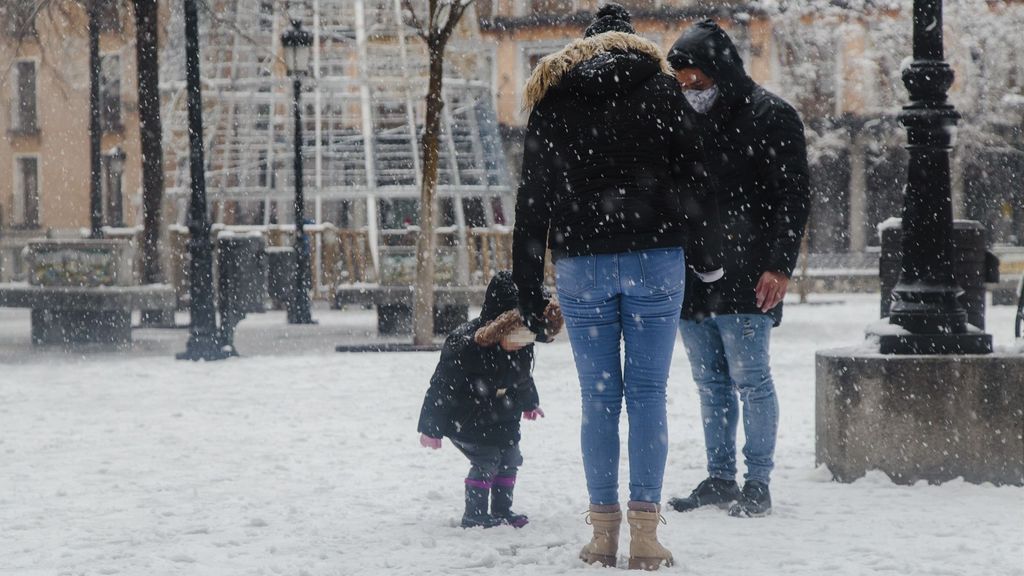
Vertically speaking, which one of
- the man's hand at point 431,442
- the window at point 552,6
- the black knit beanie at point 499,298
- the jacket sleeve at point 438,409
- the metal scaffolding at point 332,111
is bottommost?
the man's hand at point 431,442

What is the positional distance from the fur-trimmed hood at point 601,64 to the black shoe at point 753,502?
1.88 metres

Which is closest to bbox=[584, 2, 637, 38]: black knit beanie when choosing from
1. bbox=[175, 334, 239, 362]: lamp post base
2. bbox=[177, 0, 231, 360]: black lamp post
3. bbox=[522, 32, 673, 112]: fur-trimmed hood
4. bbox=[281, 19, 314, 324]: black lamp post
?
bbox=[522, 32, 673, 112]: fur-trimmed hood

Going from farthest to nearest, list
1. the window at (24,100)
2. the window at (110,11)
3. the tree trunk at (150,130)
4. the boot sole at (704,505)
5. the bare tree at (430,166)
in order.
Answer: the window at (24,100) < the window at (110,11) < the tree trunk at (150,130) < the bare tree at (430,166) < the boot sole at (704,505)

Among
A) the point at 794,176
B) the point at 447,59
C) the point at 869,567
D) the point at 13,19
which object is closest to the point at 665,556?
the point at 869,567

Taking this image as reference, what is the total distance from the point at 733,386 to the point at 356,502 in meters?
1.68

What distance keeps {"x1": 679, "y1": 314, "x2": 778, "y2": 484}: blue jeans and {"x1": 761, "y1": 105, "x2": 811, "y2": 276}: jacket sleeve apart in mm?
299

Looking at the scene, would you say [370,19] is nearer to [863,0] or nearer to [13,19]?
[13,19]

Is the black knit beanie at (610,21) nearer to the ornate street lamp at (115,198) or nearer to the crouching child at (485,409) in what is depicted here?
the crouching child at (485,409)

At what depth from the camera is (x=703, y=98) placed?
592cm

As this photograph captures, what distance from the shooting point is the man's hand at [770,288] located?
5.64 meters

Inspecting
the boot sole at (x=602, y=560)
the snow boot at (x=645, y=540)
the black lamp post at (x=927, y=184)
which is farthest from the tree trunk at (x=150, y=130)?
the snow boot at (x=645, y=540)

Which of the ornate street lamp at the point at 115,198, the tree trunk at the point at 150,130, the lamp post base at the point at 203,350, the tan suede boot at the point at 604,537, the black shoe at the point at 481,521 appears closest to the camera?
the tan suede boot at the point at 604,537

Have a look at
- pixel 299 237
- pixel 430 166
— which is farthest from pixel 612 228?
pixel 299 237

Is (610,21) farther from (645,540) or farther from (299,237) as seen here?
(299,237)
